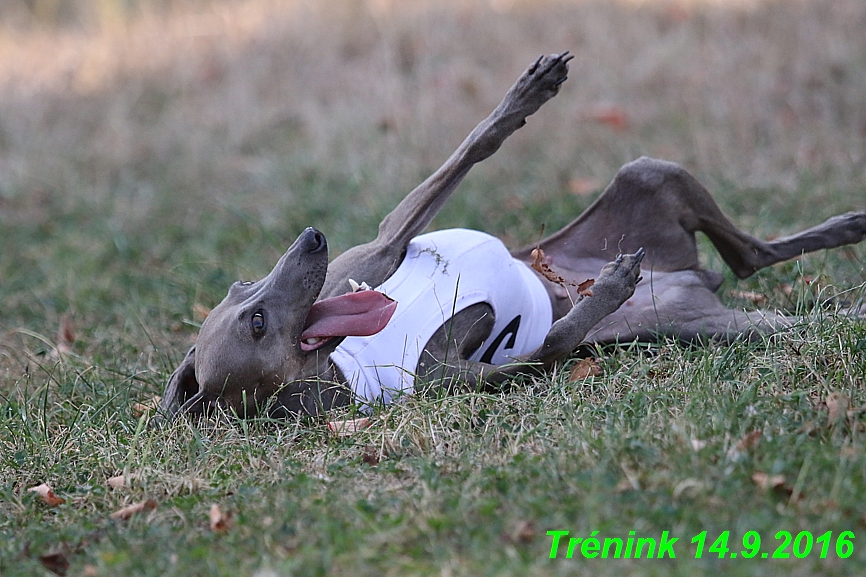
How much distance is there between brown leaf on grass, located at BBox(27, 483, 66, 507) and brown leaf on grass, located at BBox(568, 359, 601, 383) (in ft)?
5.57

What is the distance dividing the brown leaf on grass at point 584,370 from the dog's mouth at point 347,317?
2.26 feet

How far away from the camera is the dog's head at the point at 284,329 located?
3.19m

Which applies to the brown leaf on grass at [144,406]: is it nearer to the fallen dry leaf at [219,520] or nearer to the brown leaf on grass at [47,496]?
the brown leaf on grass at [47,496]

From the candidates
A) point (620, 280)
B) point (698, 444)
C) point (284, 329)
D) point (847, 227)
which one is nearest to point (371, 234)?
point (284, 329)

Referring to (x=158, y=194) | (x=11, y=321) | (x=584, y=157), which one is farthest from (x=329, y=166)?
(x=11, y=321)

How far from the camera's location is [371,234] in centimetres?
537

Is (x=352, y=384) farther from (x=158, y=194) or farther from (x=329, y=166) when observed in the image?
(x=158, y=194)

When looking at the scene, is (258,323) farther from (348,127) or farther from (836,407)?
(348,127)

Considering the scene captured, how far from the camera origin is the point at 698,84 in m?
7.45

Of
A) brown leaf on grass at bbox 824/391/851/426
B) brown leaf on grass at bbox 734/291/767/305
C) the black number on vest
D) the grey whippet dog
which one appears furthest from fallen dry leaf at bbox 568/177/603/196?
brown leaf on grass at bbox 824/391/851/426

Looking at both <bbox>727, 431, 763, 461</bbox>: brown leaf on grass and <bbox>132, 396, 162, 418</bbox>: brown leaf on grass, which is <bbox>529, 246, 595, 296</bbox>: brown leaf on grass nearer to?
<bbox>727, 431, 763, 461</bbox>: brown leaf on grass

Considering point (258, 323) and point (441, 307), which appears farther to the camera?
point (441, 307)

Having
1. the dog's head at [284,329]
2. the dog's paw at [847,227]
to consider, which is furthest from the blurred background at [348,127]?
the dog's head at [284,329]

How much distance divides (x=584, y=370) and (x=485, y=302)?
43 cm
